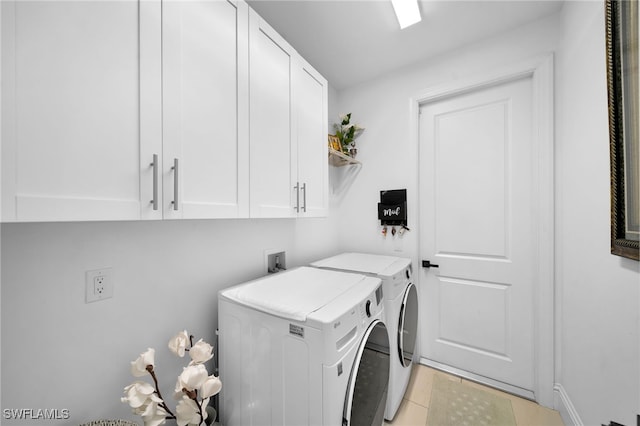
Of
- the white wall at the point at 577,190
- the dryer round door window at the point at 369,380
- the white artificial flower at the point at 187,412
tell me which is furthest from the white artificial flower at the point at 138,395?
the white wall at the point at 577,190

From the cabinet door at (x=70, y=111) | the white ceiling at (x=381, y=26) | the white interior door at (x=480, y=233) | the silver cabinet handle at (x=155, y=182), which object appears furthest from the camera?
the white interior door at (x=480, y=233)

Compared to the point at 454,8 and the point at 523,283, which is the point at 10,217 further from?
the point at 523,283

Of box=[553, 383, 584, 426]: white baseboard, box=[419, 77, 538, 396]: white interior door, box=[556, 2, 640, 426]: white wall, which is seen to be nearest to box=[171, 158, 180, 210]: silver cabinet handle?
box=[556, 2, 640, 426]: white wall

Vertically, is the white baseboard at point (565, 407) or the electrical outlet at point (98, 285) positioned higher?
the electrical outlet at point (98, 285)

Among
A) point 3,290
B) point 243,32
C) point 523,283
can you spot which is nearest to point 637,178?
point 523,283

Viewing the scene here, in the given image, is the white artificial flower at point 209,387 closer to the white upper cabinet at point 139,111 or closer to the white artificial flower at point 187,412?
the white artificial flower at point 187,412

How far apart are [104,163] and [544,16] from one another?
2.60 m

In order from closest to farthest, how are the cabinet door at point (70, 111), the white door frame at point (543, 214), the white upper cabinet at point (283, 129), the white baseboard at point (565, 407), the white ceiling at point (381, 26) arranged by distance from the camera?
the cabinet door at point (70, 111)
the white upper cabinet at point (283, 129)
the white baseboard at point (565, 407)
the white ceiling at point (381, 26)
the white door frame at point (543, 214)

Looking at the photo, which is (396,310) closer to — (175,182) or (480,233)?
(480,233)

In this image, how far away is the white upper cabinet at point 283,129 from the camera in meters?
1.12

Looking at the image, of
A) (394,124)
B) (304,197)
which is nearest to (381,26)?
(394,124)

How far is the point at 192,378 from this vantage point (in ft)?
2.67

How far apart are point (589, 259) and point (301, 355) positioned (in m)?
1.54

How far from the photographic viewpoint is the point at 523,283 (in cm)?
173
